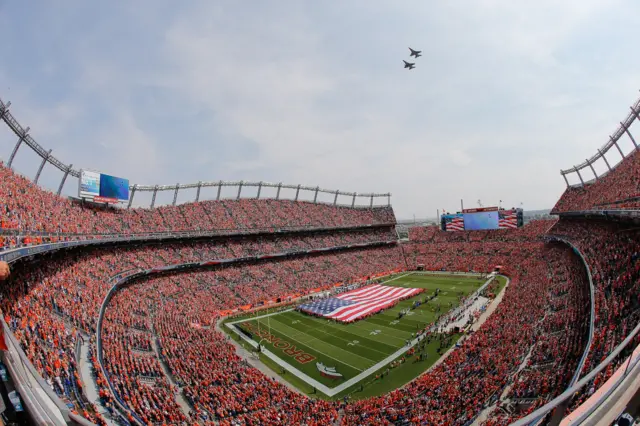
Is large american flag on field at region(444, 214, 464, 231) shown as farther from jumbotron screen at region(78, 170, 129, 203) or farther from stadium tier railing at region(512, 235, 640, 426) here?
stadium tier railing at region(512, 235, 640, 426)

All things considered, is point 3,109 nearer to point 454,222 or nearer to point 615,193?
point 615,193

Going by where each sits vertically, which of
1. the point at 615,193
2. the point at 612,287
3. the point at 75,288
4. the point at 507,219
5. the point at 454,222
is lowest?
the point at 75,288

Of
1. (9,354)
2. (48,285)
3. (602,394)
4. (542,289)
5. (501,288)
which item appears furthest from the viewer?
(501,288)

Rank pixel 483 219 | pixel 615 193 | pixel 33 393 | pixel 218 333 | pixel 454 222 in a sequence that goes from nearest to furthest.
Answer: pixel 33 393, pixel 218 333, pixel 615 193, pixel 483 219, pixel 454 222

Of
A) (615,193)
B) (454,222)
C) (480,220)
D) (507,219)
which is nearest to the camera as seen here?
(615,193)

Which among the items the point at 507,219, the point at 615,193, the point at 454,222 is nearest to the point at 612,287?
the point at 615,193

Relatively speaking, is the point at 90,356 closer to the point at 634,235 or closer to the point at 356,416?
the point at 356,416

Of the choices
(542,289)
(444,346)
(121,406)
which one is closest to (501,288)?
(542,289)
